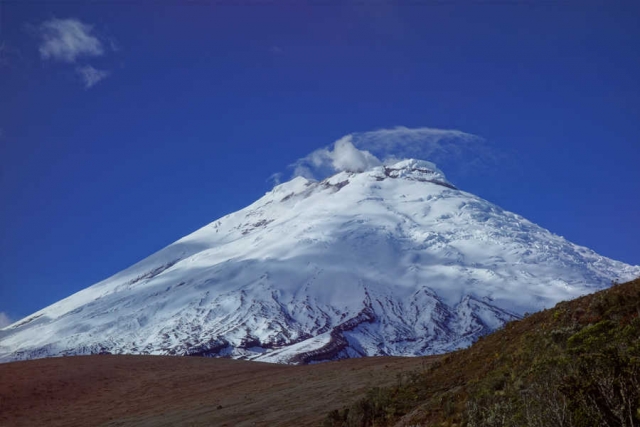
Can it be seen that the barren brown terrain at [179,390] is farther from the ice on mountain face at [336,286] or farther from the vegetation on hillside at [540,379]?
the ice on mountain face at [336,286]

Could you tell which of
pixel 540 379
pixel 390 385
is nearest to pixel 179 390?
pixel 390 385

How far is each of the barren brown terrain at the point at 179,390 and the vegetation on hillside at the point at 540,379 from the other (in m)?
4.01

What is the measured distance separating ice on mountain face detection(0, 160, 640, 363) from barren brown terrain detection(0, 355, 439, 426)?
34.8 meters

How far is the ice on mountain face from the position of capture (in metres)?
94.9

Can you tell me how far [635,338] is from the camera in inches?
376

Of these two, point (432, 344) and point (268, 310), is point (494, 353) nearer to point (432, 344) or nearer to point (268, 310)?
point (432, 344)

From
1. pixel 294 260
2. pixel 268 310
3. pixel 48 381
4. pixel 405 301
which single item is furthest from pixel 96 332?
pixel 48 381

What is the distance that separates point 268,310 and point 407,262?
3719cm

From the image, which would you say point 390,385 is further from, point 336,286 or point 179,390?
point 336,286

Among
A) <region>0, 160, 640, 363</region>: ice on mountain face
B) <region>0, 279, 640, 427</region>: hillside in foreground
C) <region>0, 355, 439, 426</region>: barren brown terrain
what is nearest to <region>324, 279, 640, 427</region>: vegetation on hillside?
<region>0, 279, 640, 427</region>: hillside in foreground

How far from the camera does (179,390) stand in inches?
1169

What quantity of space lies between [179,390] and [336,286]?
87653 mm

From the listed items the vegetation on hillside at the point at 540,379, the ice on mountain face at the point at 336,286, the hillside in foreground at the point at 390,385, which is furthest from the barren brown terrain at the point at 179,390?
the ice on mountain face at the point at 336,286

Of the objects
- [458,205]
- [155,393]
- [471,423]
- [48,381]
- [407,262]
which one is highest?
[458,205]
